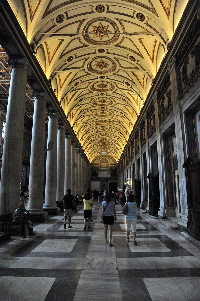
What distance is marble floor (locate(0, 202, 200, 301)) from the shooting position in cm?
282

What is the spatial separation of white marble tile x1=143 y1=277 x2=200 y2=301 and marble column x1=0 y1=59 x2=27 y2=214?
5211 mm

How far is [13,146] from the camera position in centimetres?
732

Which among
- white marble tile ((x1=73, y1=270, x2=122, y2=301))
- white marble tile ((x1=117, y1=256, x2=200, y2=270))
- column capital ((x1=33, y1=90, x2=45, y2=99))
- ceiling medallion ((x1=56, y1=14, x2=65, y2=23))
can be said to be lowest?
white marble tile ((x1=117, y1=256, x2=200, y2=270))

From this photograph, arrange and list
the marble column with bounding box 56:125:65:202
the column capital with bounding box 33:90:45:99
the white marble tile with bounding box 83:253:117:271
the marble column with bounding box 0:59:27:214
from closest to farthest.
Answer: the white marble tile with bounding box 83:253:117:271, the marble column with bounding box 0:59:27:214, the column capital with bounding box 33:90:45:99, the marble column with bounding box 56:125:65:202

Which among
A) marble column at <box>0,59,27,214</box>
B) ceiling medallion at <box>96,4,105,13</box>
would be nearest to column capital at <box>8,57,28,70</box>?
marble column at <box>0,59,27,214</box>

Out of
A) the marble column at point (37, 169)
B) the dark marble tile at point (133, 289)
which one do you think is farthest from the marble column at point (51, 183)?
the dark marble tile at point (133, 289)

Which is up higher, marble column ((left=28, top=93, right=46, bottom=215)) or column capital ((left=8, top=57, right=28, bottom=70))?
column capital ((left=8, top=57, right=28, bottom=70))

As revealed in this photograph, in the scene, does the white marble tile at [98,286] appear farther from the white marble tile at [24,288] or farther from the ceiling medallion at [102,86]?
the ceiling medallion at [102,86]

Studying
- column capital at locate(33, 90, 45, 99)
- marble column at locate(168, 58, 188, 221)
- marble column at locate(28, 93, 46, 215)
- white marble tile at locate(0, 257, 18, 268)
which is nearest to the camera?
white marble tile at locate(0, 257, 18, 268)

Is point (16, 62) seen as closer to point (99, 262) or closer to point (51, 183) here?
point (51, 183)

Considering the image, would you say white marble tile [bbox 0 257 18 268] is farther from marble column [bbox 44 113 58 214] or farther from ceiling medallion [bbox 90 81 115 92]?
ceiling medallion [bbox 90 81 115 92]

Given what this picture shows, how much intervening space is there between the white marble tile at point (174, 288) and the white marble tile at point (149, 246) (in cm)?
170

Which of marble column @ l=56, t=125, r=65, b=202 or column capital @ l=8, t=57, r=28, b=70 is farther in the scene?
marble column @ l=56, t=125, r=65, b=202

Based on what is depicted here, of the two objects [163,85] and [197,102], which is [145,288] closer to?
[197,102]
